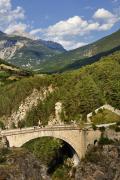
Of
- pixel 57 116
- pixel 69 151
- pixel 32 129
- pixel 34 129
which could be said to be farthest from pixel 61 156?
pixel 57 116

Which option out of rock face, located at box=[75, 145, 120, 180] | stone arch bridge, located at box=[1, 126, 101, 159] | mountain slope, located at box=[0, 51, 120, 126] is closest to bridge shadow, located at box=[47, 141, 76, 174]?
stone arch bridge, located at box=[1, 126, 101, 159]

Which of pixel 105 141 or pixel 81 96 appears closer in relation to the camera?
pixel 105 141

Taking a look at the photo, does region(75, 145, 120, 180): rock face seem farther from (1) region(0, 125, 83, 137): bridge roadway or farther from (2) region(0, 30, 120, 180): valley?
(1) region(0, 125, 83, 137): bridge roadway

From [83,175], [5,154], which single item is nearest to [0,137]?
[5,154]

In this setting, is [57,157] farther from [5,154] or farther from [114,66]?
[114,66]

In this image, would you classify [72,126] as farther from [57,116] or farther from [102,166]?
[57,116]

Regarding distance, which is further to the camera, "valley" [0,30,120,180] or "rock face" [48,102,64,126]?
"rock face" [48,102,64,126]

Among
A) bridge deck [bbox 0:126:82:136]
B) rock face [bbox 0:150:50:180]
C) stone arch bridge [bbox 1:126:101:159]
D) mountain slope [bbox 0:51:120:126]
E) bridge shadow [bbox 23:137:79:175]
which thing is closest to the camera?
rock face [bbox 0:150:50:180]
